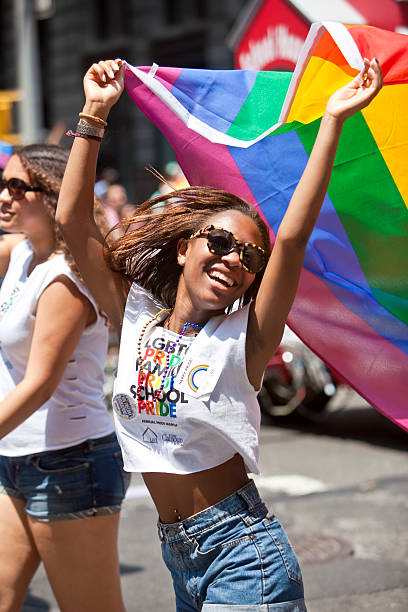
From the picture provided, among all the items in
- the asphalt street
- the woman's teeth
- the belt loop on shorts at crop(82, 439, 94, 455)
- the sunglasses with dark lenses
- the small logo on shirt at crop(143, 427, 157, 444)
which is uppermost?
the sunglasses with dark lenses

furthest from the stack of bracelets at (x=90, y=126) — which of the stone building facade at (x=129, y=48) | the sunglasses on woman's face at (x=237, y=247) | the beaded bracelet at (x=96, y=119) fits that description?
the stone building facade at (x=129, y=48)

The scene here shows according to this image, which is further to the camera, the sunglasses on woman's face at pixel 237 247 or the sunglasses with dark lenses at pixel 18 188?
the sunglasses with dark lenses at pixel 18 188

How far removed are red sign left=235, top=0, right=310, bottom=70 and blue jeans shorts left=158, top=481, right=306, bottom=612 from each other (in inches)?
140

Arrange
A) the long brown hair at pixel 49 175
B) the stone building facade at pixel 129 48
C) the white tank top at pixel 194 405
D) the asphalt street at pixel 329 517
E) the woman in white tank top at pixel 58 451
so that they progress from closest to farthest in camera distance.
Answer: the white tank top at pixel 194 405 < the woman in white tank top at pixel 58 451 < the long brown hair at pixel 49 175 < the asphalt street at pixel 329 517 < the stone building facade at pixel 129 48

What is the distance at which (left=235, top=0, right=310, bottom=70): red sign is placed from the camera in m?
5.49

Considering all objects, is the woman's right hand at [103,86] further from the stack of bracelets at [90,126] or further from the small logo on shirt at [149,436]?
the small logo on shirt at [149,436]

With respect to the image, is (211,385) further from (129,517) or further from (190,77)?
(129,517)

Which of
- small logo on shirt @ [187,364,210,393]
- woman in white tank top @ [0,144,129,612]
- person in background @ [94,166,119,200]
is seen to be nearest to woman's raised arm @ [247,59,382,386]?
small logo on shirt @ [187,364,210,393]

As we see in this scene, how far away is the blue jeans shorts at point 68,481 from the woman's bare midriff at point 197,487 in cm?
71

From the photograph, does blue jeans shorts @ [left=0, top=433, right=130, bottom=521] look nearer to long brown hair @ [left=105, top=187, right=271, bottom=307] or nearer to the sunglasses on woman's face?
long brown hair @ [left=105, top=187, right=271, bottom=307]

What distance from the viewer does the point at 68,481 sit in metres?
3.13

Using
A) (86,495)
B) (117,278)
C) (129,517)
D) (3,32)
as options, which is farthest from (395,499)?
(3,32)

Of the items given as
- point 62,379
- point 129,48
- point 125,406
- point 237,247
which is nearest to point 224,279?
point 237,247

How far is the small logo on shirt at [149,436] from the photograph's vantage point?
2.45 metres
